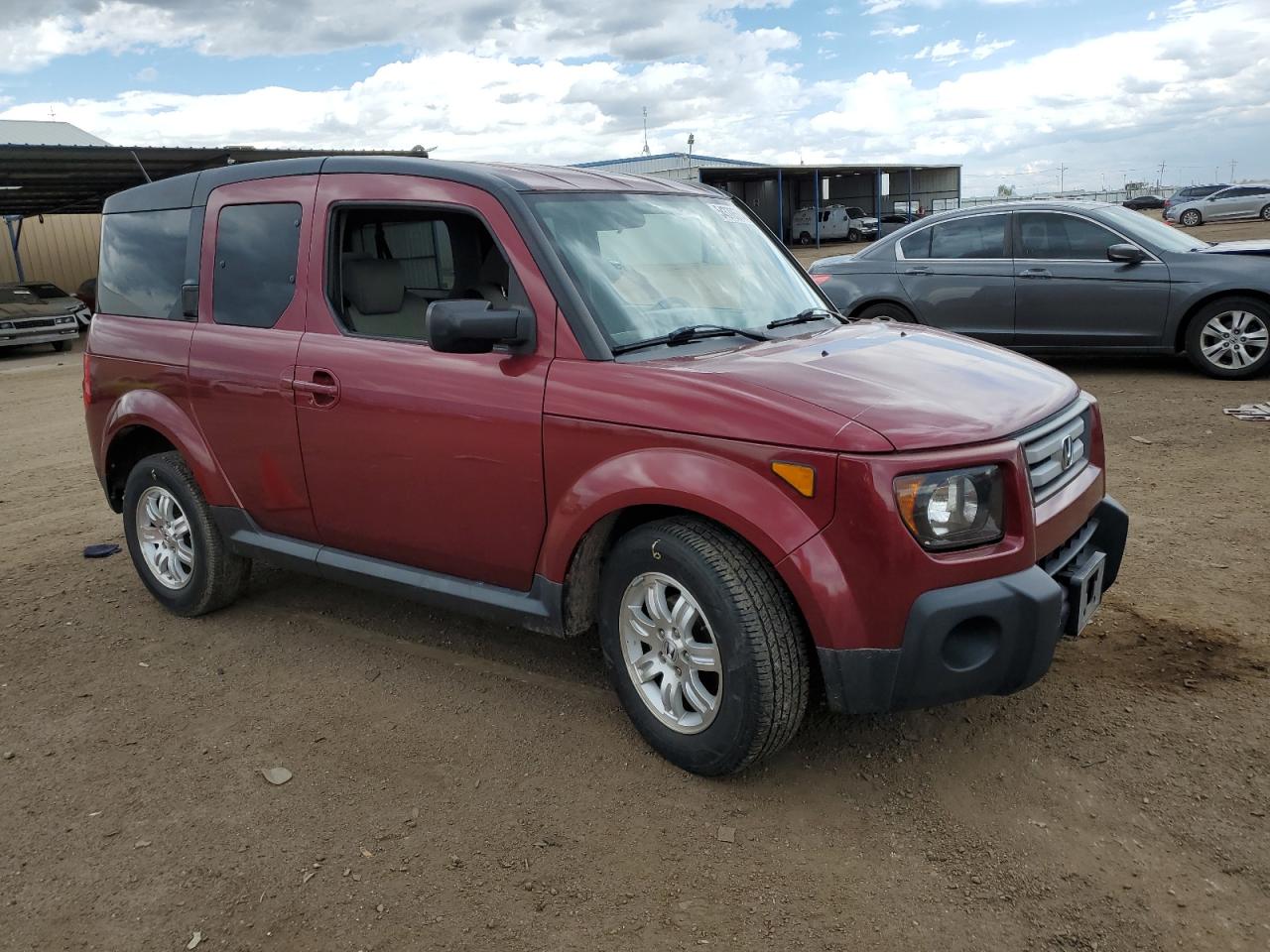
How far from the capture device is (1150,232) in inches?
373

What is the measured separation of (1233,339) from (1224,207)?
36385mm

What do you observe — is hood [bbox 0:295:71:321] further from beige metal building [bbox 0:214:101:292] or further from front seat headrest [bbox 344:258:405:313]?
front seat headrest [bbox 344:258:405:313]

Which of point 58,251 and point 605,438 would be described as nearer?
point 605,438

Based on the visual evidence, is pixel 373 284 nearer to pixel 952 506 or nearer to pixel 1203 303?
pixel 952 506

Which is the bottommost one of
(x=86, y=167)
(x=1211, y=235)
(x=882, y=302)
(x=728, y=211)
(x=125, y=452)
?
(x=125, y=452)

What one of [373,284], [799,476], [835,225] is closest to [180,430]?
[373,284]

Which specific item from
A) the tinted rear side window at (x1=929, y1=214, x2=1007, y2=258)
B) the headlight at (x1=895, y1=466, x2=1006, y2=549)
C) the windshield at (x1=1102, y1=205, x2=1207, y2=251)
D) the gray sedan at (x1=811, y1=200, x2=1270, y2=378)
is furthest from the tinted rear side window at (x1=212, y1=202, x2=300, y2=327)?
the windshield at (x1=1102, y1=205, x2=1207, y2=251)

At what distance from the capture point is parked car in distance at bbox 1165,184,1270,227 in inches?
1551

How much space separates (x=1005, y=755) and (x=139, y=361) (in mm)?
3932

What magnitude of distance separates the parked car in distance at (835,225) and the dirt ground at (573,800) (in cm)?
4791

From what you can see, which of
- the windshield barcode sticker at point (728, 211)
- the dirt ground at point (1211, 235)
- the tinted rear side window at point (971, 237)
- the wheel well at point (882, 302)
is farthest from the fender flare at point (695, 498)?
the dirt ground at point (1211, 235)

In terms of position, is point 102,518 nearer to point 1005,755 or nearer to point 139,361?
point 139,361

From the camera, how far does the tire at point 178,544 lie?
472 centimetres

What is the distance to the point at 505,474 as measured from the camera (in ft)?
11.6
